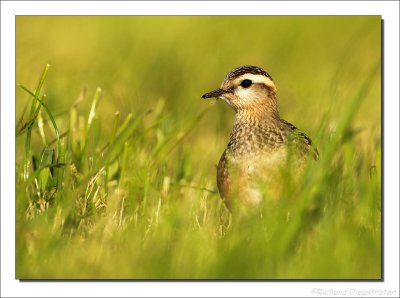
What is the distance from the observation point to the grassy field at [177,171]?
6.09 m

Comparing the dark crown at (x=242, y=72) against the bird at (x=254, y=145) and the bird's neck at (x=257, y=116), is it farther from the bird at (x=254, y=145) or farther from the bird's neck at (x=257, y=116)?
the bird's neck at (x=257, y=116)

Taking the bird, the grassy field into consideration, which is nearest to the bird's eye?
the bird

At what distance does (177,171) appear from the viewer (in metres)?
8.80

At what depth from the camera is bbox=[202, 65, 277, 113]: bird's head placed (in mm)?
8156

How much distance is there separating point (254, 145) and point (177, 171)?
1.33 m

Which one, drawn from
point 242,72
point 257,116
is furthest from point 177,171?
point 242,72

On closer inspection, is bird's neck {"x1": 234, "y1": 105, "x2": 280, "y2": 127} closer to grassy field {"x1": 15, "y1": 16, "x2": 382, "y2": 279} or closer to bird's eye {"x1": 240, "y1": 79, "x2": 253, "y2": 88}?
bird's eye {"x1": 240, "y1": 79, "x2": 253, "y2": 88}

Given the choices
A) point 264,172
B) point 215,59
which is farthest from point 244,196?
point 215,59

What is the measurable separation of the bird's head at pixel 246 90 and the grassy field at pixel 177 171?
454mm

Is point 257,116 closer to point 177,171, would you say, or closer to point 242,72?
point 242,72

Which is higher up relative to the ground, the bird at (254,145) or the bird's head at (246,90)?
the bird's head at (246,90)

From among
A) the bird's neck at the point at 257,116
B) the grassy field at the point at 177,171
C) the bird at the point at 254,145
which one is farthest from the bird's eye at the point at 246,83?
the grassy field at the point at 177,171

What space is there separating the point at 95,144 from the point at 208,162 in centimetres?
126

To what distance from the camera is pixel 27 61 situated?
11859mm
